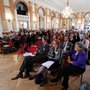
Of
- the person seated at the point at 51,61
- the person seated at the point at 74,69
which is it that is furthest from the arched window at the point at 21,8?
the person seated at the point at 74,69

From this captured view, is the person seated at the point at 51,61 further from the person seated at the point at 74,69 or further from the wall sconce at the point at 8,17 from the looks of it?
the wall sconce at the point at 8,17

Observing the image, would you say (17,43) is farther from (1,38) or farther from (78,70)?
(78,70)

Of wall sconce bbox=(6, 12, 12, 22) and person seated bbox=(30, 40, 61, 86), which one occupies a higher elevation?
wall sconce bbox=(6, 12, 12, 22)

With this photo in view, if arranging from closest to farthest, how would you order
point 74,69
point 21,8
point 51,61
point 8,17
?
point 74,69 < point 51,61 < point 8,17 < point 21,8

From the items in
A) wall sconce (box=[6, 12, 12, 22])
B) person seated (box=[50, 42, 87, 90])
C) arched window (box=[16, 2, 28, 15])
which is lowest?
person seated (box=[50, 42, 87, 90])

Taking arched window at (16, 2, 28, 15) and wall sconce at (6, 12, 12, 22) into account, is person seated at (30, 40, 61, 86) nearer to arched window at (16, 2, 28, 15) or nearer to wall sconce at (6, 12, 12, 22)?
wall sconce at (6, 12, 12, 22)

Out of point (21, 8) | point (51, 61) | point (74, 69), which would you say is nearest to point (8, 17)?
point (21, 8)

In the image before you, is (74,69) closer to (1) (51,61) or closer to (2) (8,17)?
(1) (51,61)

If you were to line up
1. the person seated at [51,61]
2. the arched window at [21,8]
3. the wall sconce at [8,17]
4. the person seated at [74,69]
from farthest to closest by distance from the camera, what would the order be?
the arched window at [21,8]
the wall sconce at [8,17]
the person seated at [51,61]
the person seated at [74,69]

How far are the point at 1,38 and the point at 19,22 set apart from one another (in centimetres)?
246

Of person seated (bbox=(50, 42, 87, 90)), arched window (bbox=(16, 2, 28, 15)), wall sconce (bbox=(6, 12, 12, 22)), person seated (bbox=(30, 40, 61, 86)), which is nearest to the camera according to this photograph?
person seated (bbox=(50, 42, 87, 90))

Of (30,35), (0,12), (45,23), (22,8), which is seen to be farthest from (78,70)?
(45,23)

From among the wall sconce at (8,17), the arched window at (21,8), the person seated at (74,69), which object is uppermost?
the arched window at (21,8)

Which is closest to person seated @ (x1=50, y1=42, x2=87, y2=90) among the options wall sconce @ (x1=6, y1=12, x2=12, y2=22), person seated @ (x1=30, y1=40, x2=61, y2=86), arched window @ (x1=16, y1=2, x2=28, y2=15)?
person seated @ (x1=30, y1=40, x2=61, y2=86)
